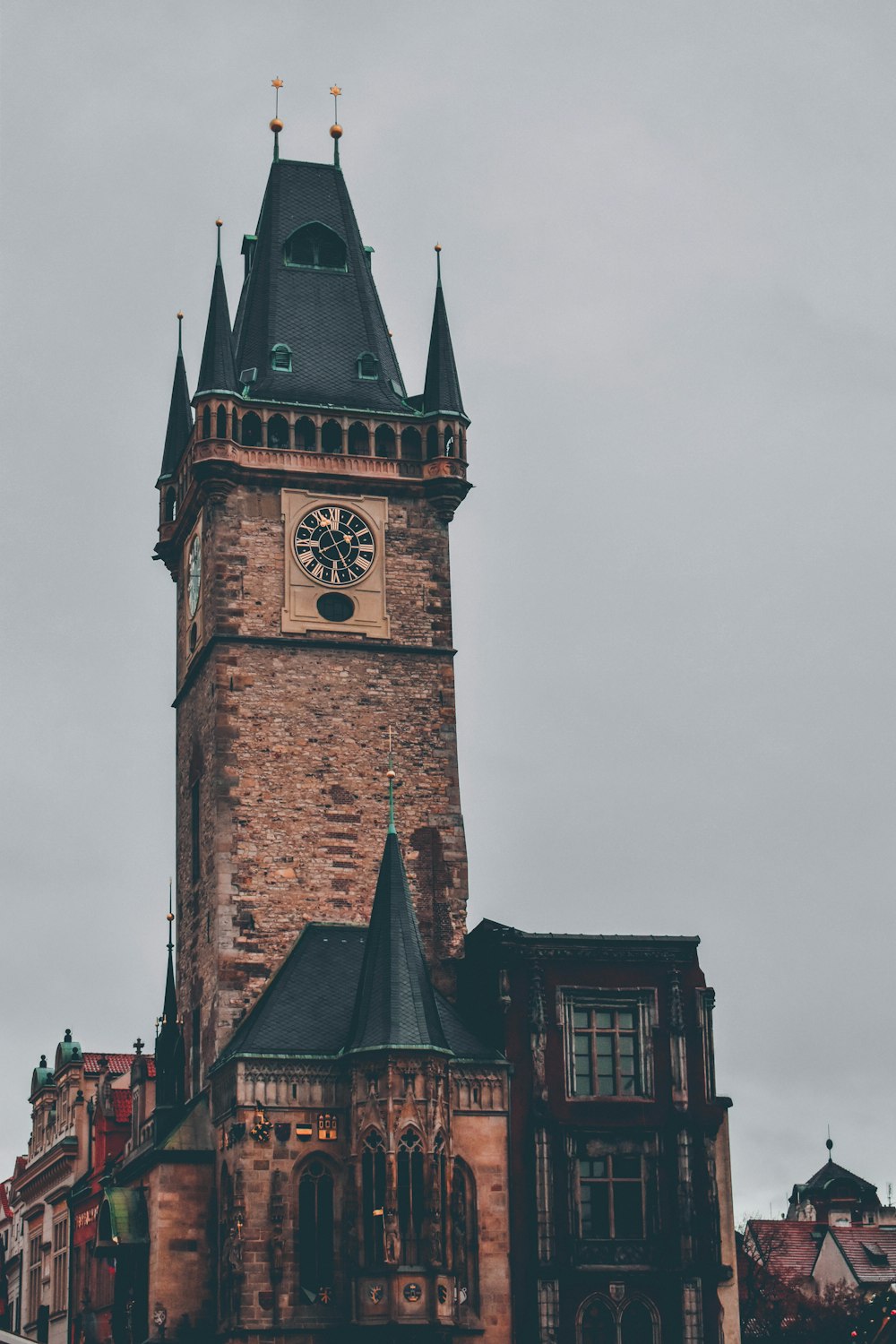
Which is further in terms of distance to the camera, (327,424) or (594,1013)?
(327,424)

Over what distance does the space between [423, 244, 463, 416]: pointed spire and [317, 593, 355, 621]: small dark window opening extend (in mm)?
6252

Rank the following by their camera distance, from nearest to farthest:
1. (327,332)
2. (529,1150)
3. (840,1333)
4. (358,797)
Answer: (529,1150) → (358,797) → (327,332) → (840,1333)

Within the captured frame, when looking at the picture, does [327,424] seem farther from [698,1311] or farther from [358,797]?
[698,1311]

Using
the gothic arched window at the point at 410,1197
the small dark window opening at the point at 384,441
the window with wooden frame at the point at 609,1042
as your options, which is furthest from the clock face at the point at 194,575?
the gothic arched window at the point at 410,1197

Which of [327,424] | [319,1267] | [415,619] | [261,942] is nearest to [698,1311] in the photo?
[319,1267]

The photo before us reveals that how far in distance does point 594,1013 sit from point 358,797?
8749 mm

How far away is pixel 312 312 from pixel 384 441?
5043 millimetres

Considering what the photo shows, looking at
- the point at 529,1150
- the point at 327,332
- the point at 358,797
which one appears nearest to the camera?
the point at 529,1150

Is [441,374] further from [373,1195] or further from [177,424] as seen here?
[373,1195]

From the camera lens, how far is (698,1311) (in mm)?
59062

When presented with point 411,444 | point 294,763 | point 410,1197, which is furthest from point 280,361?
point 410,1197

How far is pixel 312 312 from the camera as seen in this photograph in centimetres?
7050

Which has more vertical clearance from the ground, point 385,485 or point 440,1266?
point 385,485

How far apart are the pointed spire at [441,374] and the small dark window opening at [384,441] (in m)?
1.34
